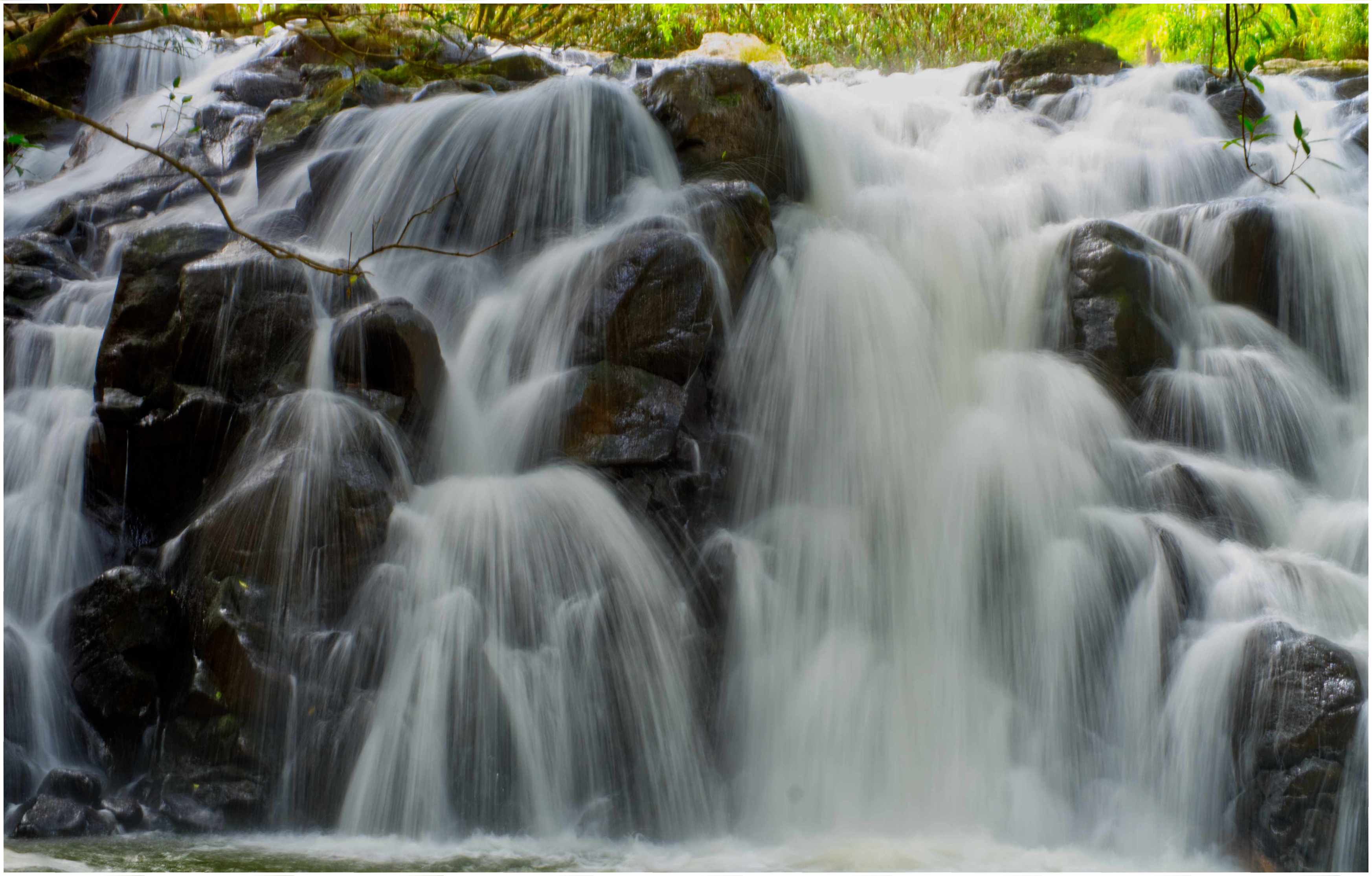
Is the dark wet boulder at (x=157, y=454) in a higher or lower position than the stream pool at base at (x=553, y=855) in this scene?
higher

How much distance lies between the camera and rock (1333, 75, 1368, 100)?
34.3 ft

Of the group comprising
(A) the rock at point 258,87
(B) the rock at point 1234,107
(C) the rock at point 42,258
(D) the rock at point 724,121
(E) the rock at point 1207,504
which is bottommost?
(E) the rock at point 1207,504

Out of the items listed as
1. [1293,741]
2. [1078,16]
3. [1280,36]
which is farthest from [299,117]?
[1078,16]

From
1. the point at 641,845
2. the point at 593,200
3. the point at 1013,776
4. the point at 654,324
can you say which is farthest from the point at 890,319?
the point at 641,845

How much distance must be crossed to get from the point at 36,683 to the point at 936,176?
7669 mm

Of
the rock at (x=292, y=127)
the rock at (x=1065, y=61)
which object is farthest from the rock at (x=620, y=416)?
the rock at (x=1065, y=61)

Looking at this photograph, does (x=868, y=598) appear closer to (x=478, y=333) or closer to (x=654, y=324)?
(x=654, y=324)

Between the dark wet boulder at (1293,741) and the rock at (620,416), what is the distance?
10.1 feet

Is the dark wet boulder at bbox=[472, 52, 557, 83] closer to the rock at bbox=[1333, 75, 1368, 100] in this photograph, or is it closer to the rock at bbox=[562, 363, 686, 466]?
the rock at bbox=[562, 363, 686, 466]

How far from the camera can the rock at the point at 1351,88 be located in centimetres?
1045

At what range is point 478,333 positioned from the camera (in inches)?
248

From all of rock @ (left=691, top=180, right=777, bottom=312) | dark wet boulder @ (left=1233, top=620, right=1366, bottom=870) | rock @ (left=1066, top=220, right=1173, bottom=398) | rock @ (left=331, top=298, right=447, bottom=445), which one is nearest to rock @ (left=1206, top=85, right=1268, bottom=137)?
rock @ (left=1066, top=220, right=1173, bottom=398)

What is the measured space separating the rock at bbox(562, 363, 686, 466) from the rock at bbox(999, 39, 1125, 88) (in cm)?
766

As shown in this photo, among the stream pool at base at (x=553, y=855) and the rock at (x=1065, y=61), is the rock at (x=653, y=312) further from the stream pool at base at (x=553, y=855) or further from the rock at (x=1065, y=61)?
the rock at (x=1065, y=61)
